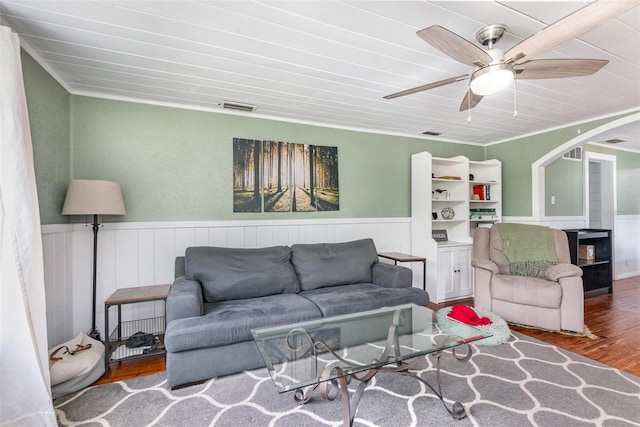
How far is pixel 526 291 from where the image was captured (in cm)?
313

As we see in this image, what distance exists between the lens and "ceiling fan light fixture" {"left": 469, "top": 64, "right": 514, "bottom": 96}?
5.56 ft

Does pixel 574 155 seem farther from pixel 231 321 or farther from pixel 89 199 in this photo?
pixel 89 199

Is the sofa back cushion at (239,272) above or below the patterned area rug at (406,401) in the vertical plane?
above

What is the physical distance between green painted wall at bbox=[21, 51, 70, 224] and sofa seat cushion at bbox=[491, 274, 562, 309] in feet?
13.4

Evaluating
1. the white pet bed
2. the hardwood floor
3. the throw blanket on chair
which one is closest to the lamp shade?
the hardwood floor

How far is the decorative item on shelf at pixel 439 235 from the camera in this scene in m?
4.43

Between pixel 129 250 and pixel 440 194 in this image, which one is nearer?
pixel 129 250

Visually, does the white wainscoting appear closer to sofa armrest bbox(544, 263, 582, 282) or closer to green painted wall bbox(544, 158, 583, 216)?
sofa armrest bbox(544, 263, 582, 282)

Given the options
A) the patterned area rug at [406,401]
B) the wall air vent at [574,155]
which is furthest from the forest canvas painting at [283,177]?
the wall air vent at [574,155]

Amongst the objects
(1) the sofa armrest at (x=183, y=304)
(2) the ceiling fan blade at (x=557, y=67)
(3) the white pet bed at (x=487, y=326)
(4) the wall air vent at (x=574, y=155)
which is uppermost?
(4) the wall air vent at (x=574, y=155)

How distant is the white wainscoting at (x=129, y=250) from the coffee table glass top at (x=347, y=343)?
5.13ft

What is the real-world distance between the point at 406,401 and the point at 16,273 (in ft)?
7.48

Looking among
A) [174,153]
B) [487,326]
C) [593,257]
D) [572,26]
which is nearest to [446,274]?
[487,326]

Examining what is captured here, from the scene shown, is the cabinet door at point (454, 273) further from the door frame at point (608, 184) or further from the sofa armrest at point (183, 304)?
the sofa armrest at point (183, 304)
